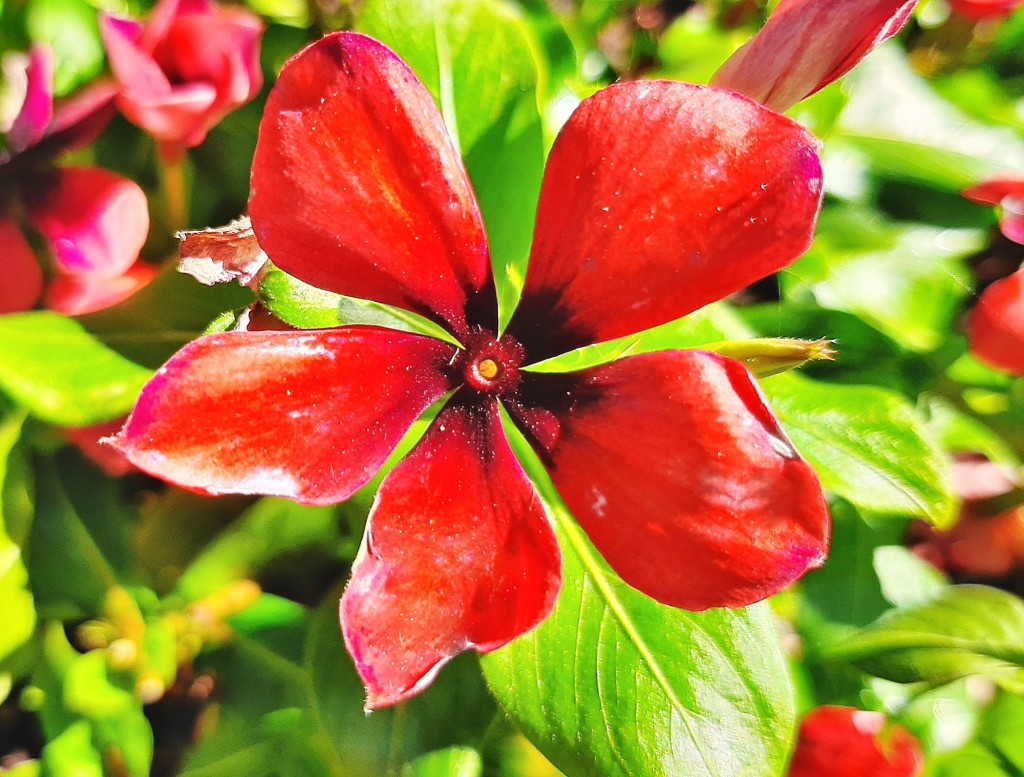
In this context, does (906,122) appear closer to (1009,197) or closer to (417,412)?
(1009,197)

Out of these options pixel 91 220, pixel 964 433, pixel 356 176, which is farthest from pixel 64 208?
pixel 964 433

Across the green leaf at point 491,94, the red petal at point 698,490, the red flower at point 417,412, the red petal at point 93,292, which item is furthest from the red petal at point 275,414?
the red petal at point 93,292

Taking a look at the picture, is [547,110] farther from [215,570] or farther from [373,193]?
[215,570]

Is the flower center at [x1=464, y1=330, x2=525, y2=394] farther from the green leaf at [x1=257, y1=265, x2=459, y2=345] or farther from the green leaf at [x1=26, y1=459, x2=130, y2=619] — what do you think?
the green leaf at [x1=26, y1=459, x2=130, y2=619]

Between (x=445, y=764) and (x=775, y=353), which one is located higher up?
(x=775, y=353)

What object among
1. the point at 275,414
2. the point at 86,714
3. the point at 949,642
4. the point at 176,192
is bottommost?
the point at 86,714

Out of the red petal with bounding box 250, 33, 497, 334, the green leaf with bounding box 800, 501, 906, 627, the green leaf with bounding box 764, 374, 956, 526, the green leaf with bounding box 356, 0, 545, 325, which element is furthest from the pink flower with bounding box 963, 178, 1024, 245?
the red petal with bounding box 250, 33, 497, 334
